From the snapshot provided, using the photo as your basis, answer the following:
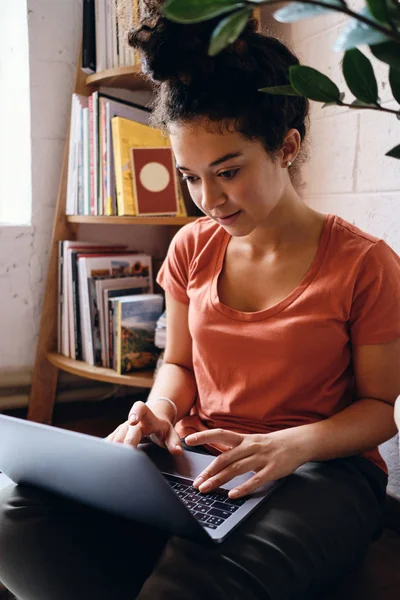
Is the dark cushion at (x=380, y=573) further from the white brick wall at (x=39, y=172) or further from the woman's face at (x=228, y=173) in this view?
the white brick wall at (x=39, y=172)

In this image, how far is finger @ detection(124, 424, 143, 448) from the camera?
863 millimetres

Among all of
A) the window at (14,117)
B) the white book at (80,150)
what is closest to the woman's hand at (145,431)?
the white book at (80,150)

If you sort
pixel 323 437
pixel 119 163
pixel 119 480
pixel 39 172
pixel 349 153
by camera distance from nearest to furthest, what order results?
pixel 119 480 < pixel 323 437 < pixel 349 153 < pixel 119 163 < pixel 39 172

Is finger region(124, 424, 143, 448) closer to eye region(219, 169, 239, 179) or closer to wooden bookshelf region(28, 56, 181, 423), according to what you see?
eye region(219, 169, 239, 179)

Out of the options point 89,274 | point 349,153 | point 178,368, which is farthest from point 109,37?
point 178,368

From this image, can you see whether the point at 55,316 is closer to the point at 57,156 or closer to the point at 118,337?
the point at 118,337

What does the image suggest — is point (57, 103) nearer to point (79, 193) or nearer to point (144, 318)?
point (79, 193)

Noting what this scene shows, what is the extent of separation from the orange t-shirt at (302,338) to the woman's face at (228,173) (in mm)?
132

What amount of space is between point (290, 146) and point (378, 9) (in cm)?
57

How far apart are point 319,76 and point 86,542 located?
633 millimetres

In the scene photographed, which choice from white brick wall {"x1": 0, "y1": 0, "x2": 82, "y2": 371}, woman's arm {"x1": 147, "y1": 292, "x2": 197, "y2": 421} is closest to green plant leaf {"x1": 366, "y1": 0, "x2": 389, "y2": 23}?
woman's arm {"x1": 147, "y1": 292, "x2": 197, "y2": 421}

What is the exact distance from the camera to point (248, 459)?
0.78 m

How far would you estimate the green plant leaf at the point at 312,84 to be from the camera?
451mm

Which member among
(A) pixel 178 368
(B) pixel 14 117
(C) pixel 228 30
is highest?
(B) pixel 14 117
